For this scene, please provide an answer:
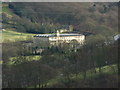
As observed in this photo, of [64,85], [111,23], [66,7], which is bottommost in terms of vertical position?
[64,85]

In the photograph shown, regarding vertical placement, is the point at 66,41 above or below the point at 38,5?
below

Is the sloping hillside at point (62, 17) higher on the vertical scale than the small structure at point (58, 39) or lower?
higher

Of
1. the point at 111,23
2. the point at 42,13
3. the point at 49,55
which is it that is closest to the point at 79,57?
the point at 49,55

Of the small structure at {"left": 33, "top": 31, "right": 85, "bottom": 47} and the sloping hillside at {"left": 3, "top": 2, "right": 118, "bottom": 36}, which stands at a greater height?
the sloping hillside at {"left": 3, "top": 2, "right": 118, "bottom": 36}

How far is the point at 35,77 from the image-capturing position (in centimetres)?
1045

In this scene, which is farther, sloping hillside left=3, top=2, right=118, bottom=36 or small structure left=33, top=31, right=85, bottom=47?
small structure left=33, top=31, right=85, bottom=47

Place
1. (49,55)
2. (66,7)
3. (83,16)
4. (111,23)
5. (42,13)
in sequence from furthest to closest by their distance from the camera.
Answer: (42,13) < (66,7) < (83,16) < (111,23) < (49,55)

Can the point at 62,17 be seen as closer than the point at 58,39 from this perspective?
No

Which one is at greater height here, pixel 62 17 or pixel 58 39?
pixel 62 17

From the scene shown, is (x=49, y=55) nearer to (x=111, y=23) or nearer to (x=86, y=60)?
(x=86, y=60)

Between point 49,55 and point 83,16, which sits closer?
point 49,55

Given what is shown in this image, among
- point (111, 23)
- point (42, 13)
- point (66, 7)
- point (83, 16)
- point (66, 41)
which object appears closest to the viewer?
point (111, 23)

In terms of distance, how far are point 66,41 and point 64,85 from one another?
26.9 feet

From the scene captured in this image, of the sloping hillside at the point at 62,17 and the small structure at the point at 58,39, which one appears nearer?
the sloping hillside at the point at 62,17
